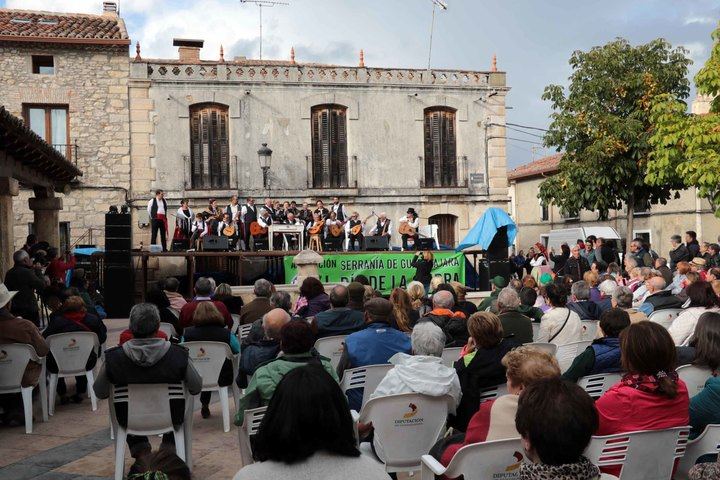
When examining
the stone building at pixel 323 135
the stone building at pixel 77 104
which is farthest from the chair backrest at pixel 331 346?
the stone building at pixel 77 104

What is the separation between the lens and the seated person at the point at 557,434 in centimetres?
251

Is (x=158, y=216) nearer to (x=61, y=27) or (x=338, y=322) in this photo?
(x=61, y=27)

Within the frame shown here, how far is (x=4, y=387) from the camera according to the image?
6.74 m

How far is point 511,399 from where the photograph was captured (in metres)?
3.56

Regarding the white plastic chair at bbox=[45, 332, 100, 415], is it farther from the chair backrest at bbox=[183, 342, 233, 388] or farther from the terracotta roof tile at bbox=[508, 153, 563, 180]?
the terracotta roof tile at bbox=[508, 153, 563, 180]

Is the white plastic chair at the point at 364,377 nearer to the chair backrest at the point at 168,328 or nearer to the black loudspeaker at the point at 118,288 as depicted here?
the chair backrest at the point at 168,328

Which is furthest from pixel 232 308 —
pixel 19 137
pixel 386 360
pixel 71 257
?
pixel 71 257

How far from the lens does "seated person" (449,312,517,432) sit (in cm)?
468

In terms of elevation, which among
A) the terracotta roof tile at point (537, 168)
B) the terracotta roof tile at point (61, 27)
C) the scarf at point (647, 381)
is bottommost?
the scarf at point (647, 381)

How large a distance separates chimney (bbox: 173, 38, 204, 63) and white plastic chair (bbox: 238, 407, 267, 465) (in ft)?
73.2

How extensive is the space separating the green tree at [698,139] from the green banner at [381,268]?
4848 millimetres

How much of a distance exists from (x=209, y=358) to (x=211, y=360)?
0.03 meters

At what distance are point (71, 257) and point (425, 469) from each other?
14468 mm

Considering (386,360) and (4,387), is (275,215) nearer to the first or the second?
(4,387)
